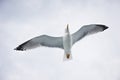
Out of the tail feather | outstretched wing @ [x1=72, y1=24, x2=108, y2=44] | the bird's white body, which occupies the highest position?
outstretched wing @ [x1=72, y1=24, x2=108, y2=44]

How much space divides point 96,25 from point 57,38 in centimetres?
147

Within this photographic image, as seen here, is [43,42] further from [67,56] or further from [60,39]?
[67,56]

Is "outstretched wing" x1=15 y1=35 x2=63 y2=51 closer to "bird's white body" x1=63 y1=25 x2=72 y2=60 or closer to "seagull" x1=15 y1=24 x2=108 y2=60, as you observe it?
"seagull" x1=15 y1=24 x2=108 y2=60

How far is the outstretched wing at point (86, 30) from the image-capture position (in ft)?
21.2

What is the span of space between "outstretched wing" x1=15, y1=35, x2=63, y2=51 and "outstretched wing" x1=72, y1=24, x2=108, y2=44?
22.0 inches

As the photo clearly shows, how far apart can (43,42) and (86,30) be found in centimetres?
161

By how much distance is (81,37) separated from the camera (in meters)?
6.59

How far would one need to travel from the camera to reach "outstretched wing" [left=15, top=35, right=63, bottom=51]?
6.54 m

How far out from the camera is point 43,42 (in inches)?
269

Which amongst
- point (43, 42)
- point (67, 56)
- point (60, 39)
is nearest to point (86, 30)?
point (60, 39)

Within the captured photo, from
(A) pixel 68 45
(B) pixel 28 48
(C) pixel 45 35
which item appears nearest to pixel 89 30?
(A) pixel 68 45

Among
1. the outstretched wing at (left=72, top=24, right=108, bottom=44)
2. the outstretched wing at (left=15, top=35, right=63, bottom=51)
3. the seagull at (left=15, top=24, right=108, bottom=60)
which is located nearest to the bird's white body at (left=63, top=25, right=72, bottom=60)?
the seagull at (left=15, top=24, right=108, bottom=60)

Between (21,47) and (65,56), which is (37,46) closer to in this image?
(21,47)

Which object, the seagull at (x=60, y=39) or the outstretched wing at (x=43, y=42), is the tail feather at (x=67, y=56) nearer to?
the seagull at (x=60, y=39)
